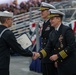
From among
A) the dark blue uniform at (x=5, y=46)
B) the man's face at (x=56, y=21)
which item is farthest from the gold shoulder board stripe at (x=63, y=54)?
the dark blue uniform at (x=5, y=46)

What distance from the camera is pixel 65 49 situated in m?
6.03

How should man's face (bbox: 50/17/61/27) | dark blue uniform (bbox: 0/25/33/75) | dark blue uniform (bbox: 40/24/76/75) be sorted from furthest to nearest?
man's face (bbox: 50/17/61/27), dark blue uniform (bbox: 40/24/76/75), dark blue uniform (bbox: 0/25/33/75)

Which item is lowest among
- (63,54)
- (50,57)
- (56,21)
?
(50,57)

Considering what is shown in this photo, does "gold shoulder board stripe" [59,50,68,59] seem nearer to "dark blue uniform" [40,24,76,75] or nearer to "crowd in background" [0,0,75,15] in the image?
"dark blue uniform" [40,24,76,75]

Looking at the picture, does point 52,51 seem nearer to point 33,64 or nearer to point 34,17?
point 33,64

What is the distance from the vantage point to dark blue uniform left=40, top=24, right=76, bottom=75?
19.7 feet

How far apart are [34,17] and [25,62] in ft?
10.1

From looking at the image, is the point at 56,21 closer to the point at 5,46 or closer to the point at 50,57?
the point at 50,57

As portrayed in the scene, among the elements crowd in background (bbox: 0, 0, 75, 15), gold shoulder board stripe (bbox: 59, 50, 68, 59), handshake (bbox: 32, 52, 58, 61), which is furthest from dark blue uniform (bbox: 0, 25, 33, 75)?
crowd in background (bbox: 0, 0, 75, 15)

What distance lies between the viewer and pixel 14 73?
1092cm

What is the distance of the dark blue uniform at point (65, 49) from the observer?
19.7 feet

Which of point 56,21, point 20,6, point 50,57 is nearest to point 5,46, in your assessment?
point 50,57

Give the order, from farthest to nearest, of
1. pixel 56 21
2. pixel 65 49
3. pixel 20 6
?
1. pixel 20 6
2. pixel 56 21
3. pixel 65 49

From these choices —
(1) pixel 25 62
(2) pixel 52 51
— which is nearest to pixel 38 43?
(1) pixel 25 62
